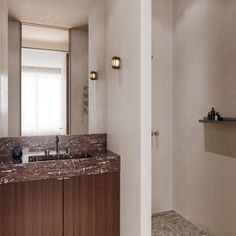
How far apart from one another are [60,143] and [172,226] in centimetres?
168

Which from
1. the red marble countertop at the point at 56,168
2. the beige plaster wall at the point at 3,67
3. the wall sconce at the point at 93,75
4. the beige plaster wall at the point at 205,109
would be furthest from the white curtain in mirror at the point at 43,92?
the beige plaster wall at the point at 205,109

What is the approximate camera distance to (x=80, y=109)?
2.72 metres

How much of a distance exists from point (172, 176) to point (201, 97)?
46.5 inches

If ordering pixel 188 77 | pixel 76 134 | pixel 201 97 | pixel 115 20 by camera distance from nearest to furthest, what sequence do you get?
1. pixel 115 20
2. pixel 76 134
3. pixel 201 97
4. pixel 188 77

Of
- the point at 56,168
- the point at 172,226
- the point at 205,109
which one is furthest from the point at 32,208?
the point at 205,109

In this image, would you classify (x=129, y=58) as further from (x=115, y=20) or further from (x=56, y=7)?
(x=56, y=7)

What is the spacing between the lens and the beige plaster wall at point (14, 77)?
2434 mm

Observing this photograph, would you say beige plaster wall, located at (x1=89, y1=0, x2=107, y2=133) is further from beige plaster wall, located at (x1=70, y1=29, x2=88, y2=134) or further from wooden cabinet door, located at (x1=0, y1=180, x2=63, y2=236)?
wooden cabinet door, located at (x1=0, y1=180, x2=63, y2=236)

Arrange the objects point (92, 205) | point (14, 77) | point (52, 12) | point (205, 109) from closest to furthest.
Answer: point (92, 205)
point (14, 77)
point (52, 12)
point (205, 109)

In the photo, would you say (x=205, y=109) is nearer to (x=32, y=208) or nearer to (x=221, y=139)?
(x=221, y=139)

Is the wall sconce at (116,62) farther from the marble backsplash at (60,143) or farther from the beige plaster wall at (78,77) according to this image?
the marble backsplash at (60,143)

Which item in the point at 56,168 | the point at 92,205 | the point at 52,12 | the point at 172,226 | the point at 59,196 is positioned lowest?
the point at 172,226

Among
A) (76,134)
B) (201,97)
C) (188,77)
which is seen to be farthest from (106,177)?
(188,77)

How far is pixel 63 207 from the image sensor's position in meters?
2.15
